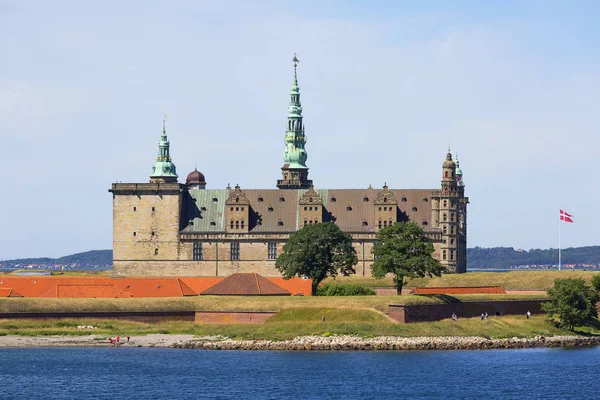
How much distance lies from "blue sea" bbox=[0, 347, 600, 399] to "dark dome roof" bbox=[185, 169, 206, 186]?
82.3m

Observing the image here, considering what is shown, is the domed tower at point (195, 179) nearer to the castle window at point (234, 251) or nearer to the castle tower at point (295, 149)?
the castle tower at point (295, 149)

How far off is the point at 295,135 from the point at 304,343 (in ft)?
276

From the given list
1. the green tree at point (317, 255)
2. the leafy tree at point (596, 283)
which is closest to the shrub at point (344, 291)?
the green tree at point (317, 255)

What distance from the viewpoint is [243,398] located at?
8275 cm

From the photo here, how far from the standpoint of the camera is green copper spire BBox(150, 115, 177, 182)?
17325 cm

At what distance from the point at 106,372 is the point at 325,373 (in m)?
16.6

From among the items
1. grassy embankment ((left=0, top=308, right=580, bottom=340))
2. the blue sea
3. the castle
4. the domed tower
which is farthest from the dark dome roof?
the blue sea

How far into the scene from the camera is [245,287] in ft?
409

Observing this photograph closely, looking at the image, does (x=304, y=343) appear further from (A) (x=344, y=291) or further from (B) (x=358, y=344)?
(A) (x=344, y=291)

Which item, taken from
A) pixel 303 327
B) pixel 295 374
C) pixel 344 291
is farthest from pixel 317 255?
pixel 295 374

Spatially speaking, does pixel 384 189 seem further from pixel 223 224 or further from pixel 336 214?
pixel 223 224

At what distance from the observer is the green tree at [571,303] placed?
117375 millimetres

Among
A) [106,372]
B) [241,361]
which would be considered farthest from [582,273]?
[106,372]

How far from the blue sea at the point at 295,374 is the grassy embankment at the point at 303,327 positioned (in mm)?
5901
